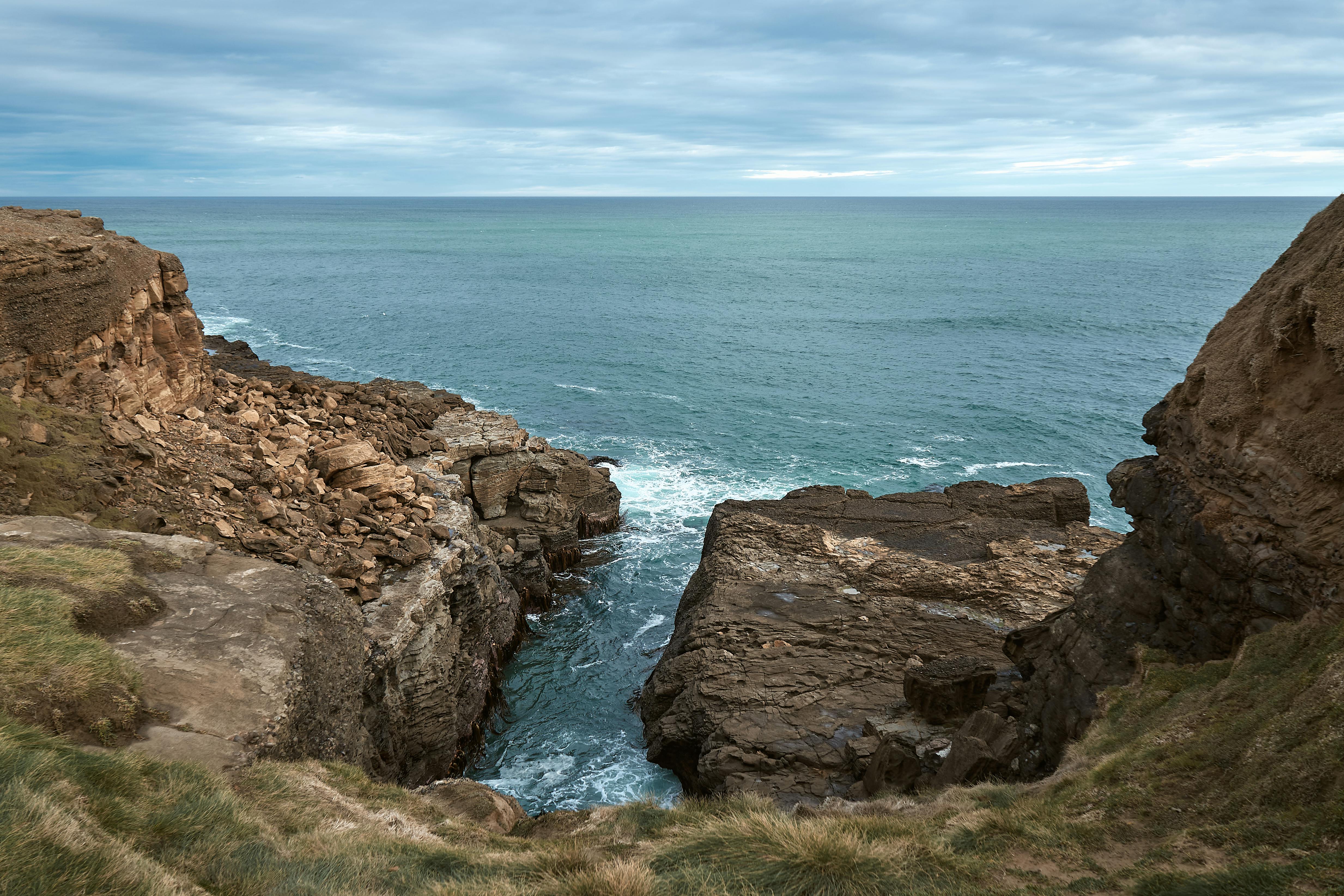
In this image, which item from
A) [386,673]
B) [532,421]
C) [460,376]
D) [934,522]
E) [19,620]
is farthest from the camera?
[460,376]

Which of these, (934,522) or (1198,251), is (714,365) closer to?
(934,522)

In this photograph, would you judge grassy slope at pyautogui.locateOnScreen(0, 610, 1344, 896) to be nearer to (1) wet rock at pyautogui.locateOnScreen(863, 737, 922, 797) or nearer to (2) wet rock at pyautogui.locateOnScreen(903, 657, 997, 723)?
(1) wet rock at pyautogui.locateOnScreen(863, 737, 922, 797)

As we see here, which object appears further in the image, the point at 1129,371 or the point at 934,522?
the point at 1129,371

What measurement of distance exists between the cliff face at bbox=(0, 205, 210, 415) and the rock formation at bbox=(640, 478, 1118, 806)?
1549 cm

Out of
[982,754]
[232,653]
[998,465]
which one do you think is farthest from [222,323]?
[982,754]

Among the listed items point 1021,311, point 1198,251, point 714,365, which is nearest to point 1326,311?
point 714,365

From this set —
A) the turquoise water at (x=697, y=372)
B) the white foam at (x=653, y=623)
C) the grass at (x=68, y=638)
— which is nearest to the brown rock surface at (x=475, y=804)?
the grass at (x=68, y=638)

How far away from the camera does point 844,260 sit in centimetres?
14412

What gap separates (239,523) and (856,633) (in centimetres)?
1497

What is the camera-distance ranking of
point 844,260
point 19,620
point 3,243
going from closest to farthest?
point 19,620 → point 3,243 → point 844,260

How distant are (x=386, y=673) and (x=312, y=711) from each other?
4.60m

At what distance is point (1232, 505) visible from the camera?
11.8 meters

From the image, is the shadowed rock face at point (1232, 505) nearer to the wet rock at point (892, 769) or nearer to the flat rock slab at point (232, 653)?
the wet rock at point (892, 769)

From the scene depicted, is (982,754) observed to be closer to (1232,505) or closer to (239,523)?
(1232,505)
